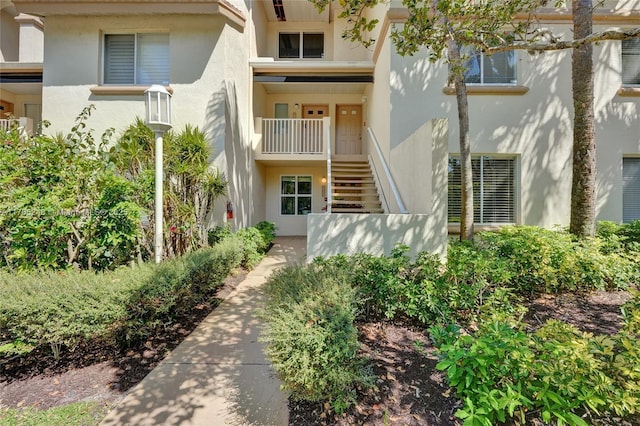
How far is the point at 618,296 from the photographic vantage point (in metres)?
4.59

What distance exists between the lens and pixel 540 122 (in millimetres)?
7836

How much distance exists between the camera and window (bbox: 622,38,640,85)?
7.93 meters

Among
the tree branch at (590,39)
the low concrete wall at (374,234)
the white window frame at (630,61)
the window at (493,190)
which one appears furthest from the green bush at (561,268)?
the white window frame at (630,61)

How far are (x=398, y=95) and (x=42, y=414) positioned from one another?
8609 mm

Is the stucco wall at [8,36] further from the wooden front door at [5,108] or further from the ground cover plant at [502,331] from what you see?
the ground cover plant at [502,331]

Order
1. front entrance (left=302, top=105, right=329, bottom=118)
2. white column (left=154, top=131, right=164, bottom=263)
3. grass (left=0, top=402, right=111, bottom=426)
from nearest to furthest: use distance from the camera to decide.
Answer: grass (left=0, top=402, right=111, bottom=426) < white column (left=154, top=131, right=164, bottom=263) < front entrance (left=302, top=105, right=329, bottom=118)

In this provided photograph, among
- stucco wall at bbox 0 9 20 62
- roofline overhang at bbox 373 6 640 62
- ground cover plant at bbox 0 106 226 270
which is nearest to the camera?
ground cover plant at bbox 0 106 226 270

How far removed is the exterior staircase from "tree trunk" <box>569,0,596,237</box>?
13.7 ft

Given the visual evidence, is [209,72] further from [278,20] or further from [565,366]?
Result: [565,366]

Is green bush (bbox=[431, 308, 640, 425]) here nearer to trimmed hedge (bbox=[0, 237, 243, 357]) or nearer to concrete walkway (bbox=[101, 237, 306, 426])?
concrete walkway (bbox=[101, 237, 306, 426])

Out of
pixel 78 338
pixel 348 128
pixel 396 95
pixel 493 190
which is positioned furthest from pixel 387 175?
pixel 78 338

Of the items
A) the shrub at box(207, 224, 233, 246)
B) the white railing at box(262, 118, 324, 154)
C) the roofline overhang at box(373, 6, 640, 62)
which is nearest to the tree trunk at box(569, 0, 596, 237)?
the roofline overhang at box(373, 6, 640, 62)

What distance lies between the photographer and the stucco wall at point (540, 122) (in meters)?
7.75

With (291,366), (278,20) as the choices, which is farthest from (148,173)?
(278,20)
